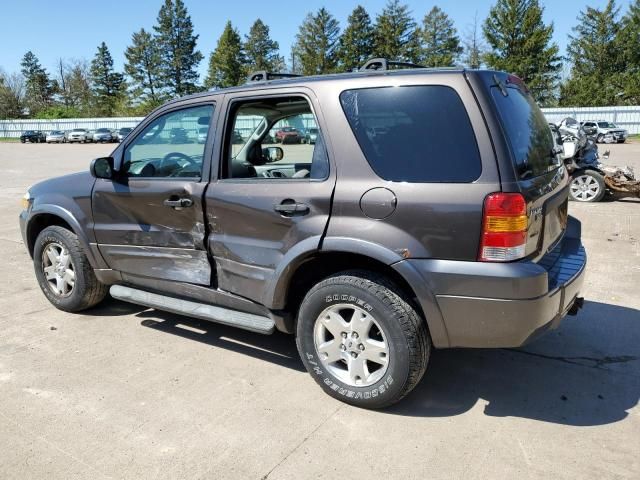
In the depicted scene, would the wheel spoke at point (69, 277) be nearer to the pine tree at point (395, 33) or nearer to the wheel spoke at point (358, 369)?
the wheel spoke at point (358, 369)

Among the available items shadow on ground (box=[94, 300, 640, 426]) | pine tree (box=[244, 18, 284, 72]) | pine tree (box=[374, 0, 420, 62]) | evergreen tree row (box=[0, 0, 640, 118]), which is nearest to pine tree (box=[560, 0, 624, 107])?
evergreen tree row (box=[0, 0, 640, 118])

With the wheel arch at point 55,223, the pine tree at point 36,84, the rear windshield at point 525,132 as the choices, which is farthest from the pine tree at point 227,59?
the rear windshield at point 525,132

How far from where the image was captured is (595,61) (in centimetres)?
5756

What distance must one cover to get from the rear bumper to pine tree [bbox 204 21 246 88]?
72.2 metres

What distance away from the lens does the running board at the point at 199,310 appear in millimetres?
3631

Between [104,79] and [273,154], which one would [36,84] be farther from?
[273,154]

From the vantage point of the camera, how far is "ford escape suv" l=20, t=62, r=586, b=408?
9.37 feet

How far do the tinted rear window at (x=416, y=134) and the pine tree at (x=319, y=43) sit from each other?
2630 inches

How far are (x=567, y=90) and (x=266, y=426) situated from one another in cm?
6106

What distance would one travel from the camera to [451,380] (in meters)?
3.65

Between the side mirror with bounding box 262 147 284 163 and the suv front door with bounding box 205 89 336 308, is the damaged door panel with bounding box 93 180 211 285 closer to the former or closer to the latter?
the suv front door with bounding box 205 89 336 308

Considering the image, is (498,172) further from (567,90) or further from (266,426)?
(567,90)

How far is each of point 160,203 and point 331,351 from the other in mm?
1673

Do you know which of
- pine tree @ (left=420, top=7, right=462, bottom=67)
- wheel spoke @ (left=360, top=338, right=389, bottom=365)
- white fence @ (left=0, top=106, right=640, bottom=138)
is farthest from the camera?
pine tree @ (left=420, top=7, right=462, bottom=67)
